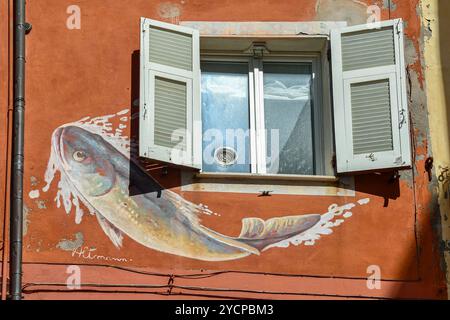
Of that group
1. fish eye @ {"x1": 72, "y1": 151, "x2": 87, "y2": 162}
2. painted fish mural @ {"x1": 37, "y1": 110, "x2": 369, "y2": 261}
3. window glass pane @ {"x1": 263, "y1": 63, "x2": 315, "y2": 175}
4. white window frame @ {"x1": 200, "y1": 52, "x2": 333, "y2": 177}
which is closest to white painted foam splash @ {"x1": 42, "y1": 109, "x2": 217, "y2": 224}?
painted fish mural @ {"x1": 37, "y1": 110, "x2": 369, "y2": 261}

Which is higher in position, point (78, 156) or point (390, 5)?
point (390, 5)

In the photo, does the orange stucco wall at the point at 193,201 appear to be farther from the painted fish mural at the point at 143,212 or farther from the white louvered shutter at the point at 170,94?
→ the white louvered shutter at the point at 170,94

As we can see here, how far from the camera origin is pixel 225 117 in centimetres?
1274

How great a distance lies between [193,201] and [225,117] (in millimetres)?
1003

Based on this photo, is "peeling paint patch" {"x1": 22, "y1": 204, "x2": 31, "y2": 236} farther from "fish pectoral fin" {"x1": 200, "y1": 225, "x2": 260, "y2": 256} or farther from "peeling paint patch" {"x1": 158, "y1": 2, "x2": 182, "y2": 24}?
"peeling paint patch" {"x1": 158, "y1": 2, "x2": 182, "y2": 24}

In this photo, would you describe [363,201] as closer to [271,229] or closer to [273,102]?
[271,229]

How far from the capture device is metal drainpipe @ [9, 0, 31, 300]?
11.6 metres

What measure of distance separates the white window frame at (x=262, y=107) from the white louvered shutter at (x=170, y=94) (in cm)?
44

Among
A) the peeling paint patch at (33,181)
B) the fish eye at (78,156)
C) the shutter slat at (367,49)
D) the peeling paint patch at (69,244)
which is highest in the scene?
the shutter slat at (367,49)

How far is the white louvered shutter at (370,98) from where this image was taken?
482 inches

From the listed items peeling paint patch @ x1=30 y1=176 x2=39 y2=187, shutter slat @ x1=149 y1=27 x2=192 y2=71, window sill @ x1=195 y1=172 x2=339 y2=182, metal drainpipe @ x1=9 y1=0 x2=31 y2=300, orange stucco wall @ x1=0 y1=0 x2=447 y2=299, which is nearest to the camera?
metal drainpipe @ x1=9 y1=0 x2=31 y2=300

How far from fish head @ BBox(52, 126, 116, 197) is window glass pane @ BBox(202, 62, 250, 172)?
882 mm

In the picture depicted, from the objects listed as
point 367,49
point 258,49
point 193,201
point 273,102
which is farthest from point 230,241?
point 367,49

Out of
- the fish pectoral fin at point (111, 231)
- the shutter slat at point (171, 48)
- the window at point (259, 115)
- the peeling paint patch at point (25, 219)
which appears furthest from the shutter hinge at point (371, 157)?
the peeling paint patch at point (25, 219)
